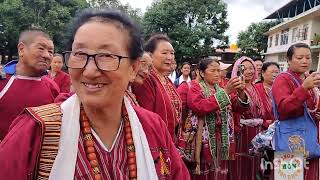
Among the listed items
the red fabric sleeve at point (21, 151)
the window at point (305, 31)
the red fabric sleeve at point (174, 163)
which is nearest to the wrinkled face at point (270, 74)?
the red fabric sleeve at point (174, 163)

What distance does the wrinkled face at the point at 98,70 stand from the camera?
1.68m

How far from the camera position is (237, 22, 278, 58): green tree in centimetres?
3900

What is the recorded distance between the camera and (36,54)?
4.11 metres

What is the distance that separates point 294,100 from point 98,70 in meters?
2.98

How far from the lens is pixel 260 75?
23.8ft

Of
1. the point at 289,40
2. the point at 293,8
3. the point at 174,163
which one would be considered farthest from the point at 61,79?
the point at 293,8

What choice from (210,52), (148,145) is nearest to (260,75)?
(148,145)

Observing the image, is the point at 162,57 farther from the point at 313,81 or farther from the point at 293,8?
the point at 293,8

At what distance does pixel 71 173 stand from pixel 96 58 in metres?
0.45

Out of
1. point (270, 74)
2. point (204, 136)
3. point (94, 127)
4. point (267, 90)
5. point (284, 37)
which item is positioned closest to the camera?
point (94, 127)

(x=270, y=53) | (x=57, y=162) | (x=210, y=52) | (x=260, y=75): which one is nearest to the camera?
(x=57, y=162)

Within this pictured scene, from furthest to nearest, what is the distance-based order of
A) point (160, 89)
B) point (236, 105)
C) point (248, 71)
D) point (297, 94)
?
point (248, 71) < point (236, 105) < point (297, 94) < point (160, 89)

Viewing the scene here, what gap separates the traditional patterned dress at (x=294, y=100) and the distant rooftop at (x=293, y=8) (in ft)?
102

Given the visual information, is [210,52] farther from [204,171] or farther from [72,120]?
[72,120]
